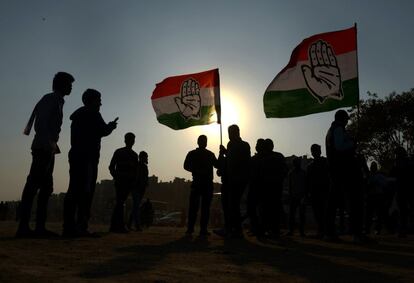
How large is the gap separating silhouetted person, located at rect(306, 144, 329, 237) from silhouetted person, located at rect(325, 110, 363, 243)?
7.63 feet

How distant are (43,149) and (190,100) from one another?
5406 millimetres

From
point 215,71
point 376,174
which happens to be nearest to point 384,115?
point 376,174

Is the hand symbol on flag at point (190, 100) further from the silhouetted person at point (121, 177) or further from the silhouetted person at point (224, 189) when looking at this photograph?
the silhouetted person at point (224, 189)

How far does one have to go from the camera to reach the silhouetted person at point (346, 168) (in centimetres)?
760

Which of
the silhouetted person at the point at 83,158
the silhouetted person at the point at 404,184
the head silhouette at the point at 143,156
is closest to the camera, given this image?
the silhouetted person at the point at 83,158

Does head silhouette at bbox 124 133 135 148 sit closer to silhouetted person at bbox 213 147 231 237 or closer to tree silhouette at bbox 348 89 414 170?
silhouetted person at bbox 213 147 231 237

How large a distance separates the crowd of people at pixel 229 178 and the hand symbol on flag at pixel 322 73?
1302 millimetres

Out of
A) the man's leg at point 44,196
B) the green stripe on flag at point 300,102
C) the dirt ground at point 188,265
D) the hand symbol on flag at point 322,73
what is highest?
the hand symbol on flag at point 322,73

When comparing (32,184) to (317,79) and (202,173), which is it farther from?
(317,79)

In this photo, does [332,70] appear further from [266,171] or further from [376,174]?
[376,174]

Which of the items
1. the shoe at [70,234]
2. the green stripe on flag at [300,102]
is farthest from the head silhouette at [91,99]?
the green stripe on flag at [300,102]

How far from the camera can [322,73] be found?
9391mm

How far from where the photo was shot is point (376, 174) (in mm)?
12914

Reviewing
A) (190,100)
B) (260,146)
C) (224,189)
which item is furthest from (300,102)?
(190,100)
